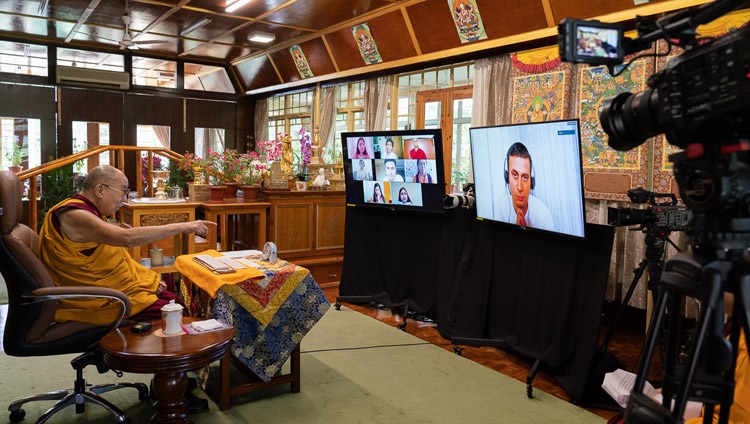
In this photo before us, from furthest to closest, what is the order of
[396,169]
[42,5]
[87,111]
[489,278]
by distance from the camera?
[87,111], [42,5], [396,169], [489,278]

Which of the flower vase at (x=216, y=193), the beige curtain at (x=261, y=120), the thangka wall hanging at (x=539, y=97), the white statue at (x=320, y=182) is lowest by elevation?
the flower vase at (x=216, y=193)

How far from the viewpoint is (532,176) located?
10.0 ft

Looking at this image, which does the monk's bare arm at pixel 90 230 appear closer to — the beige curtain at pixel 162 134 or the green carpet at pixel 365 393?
the green carpet at pixel 365 393

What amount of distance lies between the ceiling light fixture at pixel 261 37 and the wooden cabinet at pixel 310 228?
262cm


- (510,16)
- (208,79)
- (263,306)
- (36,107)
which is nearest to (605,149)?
(510,16)

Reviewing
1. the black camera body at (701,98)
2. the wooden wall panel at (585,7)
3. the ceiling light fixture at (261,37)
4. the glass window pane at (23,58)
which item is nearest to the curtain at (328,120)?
the ceiling light fixture at (261,37)

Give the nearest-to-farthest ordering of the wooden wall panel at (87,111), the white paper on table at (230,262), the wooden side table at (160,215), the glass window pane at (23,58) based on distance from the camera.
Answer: the white paper on table at (230,262), the wooden side table at (160,215), the glass window pane at (23,58), the wooden wall panel at (87,111)

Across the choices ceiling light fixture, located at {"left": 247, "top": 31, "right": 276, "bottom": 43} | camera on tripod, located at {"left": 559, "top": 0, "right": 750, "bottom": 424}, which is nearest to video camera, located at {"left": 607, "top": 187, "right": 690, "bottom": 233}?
camera on tripod, located at {"left": 559, "top": 0, "right": 750, "bottom": 424}

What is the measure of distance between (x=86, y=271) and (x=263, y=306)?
30.6 inches

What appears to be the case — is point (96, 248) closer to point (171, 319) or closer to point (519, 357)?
point (171, 319)

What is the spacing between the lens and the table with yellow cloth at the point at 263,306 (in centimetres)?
256

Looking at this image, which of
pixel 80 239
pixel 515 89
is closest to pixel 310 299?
pixel 80 239

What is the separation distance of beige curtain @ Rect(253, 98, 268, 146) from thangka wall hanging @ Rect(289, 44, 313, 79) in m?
1.92

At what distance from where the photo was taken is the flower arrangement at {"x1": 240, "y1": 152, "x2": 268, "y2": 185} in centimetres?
517
